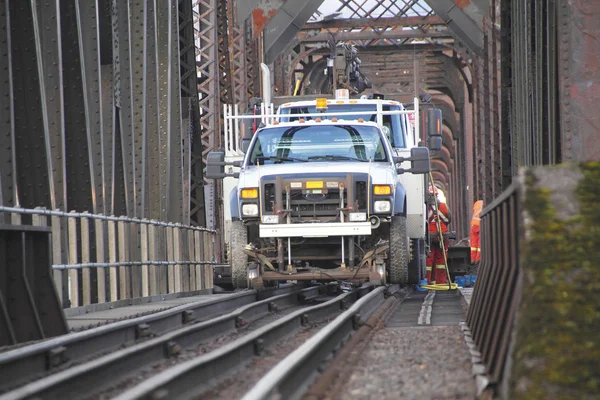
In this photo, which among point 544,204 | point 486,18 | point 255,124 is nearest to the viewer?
point 544,204

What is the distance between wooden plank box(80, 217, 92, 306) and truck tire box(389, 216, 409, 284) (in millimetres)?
3881

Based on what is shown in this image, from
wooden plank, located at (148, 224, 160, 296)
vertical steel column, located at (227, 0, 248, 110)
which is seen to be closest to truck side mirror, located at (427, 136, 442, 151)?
wooden plank, located at (148, 224, 160, 296)

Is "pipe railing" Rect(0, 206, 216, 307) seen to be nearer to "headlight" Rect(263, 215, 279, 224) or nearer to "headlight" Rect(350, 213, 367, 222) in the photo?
"headlight" Rect(263, 215, 279, 224)

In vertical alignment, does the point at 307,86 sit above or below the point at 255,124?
above

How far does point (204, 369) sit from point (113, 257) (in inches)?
312

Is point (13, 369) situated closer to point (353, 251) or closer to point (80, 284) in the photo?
point (80, 284)

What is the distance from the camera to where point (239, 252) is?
14805 millimetres

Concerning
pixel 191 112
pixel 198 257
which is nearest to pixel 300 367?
pixel 198 257

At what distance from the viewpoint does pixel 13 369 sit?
6781 mm

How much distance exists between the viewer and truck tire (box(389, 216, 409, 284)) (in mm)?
14539

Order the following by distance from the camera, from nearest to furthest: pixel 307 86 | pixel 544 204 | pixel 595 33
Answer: pixel 544 204 < pixel 595 33 < pixel 307 86

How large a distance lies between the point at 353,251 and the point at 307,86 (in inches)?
1202

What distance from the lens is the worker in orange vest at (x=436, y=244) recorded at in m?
20.1

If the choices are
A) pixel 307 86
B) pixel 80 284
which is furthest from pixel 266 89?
pixel 307 86
